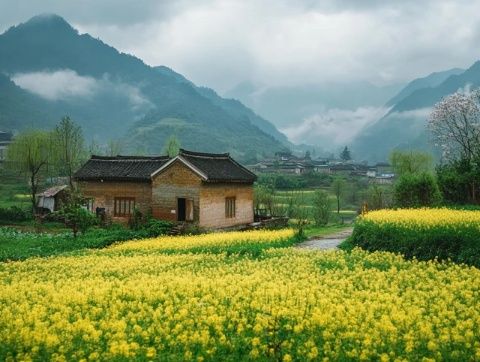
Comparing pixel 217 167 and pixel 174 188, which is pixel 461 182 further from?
pixel 174 188

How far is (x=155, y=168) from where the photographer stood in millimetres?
36781

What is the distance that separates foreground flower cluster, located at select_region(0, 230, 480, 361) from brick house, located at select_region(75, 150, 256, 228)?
56.5ft

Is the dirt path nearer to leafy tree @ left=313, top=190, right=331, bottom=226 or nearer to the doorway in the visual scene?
the doorway

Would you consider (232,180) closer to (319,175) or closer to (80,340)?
(80,340)

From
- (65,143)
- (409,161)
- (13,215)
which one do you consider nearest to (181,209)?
(13,215)

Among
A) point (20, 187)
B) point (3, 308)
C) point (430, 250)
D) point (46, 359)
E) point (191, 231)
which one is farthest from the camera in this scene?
point (20, 187)

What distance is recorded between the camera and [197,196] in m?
32.8

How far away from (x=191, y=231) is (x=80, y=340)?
75.6 ft

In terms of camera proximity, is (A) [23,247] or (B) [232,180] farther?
(B) [232,180]

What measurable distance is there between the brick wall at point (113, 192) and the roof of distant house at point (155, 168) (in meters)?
0.48

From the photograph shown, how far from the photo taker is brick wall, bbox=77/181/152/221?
3581cm

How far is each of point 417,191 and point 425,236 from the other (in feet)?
41.2

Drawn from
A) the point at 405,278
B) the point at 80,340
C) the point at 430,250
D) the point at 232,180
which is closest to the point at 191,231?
the point at 232,180

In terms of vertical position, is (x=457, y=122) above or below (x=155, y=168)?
above
